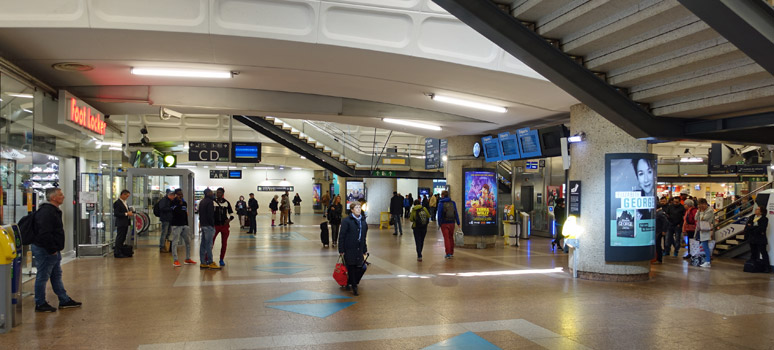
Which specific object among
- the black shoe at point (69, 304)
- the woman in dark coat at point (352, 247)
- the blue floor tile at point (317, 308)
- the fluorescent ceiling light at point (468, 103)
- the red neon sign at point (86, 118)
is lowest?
the blue floor tile at point (317, 308)

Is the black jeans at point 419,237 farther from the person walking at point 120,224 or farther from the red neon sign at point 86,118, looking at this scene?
the red neon sign at point 86,118

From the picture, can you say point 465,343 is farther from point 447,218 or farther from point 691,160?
point 691,160

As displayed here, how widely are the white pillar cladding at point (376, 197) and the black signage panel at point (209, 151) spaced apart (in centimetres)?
889

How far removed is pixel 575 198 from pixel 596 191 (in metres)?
0.52

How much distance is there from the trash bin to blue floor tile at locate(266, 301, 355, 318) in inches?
124

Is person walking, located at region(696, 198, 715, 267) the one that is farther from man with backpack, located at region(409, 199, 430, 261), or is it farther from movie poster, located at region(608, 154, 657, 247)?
man with backpack, located at region(409, 199, 430, 261)

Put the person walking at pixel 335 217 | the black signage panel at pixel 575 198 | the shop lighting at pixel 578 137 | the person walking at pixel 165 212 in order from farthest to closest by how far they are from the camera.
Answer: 1. the person walking at pixel 335 217
2. the person walking at pixel 165 212
3. the black signage panel at pixel 575 198
4. the shop lighting at pixel 578 137

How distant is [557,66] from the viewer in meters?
6.73

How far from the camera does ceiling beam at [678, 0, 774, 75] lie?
14.5 ft

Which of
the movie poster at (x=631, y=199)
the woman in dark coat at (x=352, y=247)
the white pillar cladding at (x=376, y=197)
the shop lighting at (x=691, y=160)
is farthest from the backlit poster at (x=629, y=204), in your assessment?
the shop lighting at (x=691, y=160)

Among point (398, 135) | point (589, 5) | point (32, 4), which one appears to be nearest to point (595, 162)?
point (589, 5)

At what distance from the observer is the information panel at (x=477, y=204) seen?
55.7 ft

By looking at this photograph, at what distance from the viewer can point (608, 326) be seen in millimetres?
7141

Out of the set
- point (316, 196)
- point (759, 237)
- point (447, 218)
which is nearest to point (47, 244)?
point (447, 218)
